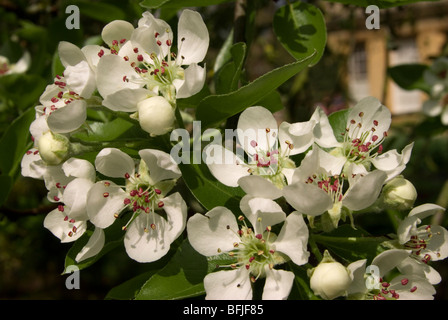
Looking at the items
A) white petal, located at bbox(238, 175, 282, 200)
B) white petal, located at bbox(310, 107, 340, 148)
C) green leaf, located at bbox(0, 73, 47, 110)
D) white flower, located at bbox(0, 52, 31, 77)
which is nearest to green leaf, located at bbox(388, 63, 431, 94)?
white petal, located at bbox(310, 107, 340, 148)

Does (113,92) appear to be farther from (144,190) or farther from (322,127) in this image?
(322,127)

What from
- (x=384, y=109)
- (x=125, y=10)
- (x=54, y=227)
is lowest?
(x=54, y=227)

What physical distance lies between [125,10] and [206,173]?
0.92m

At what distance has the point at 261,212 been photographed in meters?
1.08

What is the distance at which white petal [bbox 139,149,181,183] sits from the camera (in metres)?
1.10

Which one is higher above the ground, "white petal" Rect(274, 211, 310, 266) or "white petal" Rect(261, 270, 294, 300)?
"white petal" Rect(274, 211, 310, 266)

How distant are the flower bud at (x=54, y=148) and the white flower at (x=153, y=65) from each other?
5.9 inches

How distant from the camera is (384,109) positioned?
131 centimetres

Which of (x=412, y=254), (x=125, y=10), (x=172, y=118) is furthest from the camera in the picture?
(x=125, y=10)

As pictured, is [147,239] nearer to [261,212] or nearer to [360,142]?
[261,212]

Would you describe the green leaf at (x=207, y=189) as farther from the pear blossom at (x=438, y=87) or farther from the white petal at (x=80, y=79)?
the pear blossom at (x=438, y=87)

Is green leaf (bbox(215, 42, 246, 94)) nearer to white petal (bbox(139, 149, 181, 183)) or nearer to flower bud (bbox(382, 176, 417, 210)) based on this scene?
white petal (bbox(139, 149, 181, 183))

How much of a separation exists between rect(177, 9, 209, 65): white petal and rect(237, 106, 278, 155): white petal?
0.20 metres

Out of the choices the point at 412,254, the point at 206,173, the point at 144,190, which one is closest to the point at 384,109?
the point at 412,254
